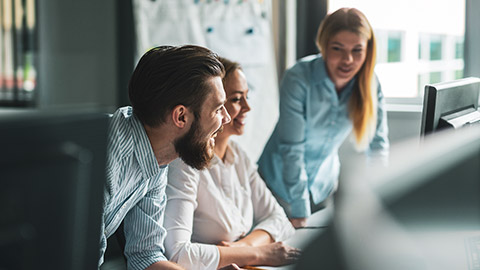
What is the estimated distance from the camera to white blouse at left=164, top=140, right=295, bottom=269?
141 centimetres

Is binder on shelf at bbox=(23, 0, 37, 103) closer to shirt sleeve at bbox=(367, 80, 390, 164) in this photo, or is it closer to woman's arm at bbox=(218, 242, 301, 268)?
shirt sleeve at bbox=(367, 80, 390, 164)

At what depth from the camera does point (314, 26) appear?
3.66 metres

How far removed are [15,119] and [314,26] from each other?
131 inches

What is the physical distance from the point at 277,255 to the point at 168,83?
53 cm

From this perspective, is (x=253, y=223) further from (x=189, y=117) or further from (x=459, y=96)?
(x=459, y=96)

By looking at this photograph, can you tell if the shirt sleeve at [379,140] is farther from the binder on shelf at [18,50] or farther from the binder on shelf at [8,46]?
the binder on shelf at [8,46]

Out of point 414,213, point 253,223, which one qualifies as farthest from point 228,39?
point 414,213

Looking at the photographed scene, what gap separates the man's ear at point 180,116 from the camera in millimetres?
1247

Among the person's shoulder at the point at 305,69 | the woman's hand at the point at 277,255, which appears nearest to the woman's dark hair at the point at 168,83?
the woman's hand at the point at 277,255

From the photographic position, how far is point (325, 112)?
2336 mm

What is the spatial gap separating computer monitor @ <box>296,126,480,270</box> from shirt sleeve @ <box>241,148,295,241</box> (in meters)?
0.64

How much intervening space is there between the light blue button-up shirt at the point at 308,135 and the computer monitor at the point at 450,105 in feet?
2.67

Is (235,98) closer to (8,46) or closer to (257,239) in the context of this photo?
(257,239)

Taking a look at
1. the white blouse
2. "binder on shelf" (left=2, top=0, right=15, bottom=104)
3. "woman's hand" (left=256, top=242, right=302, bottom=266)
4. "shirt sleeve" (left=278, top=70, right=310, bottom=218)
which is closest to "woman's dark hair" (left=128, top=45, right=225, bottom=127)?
the white blouse
